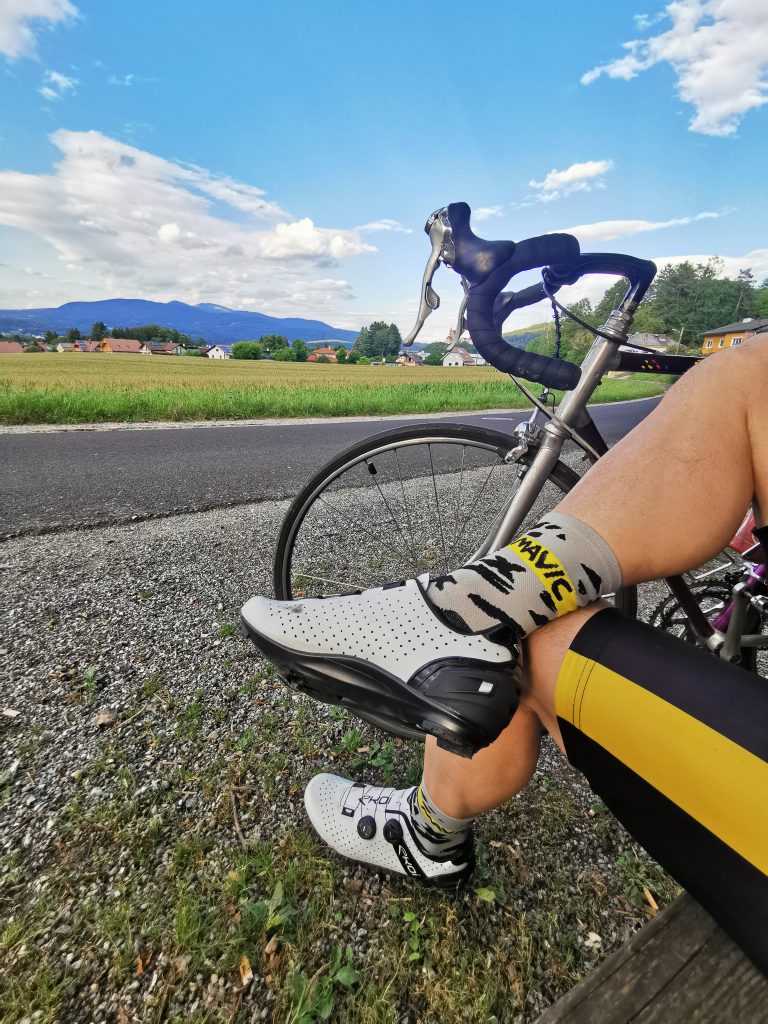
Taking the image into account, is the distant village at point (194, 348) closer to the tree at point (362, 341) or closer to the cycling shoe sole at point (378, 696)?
the tree at point (362, 341)

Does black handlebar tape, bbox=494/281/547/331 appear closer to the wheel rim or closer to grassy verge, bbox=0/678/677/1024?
the wheel rim

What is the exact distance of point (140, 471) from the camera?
13.6 ft

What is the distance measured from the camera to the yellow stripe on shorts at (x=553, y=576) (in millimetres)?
718

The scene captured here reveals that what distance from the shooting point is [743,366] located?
85 cm

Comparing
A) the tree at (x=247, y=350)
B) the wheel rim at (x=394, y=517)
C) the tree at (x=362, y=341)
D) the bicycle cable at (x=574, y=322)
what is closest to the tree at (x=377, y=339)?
the tree at (x=362, y=341)

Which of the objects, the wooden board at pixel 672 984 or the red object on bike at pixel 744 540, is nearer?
the wooden board at pixel 672 984

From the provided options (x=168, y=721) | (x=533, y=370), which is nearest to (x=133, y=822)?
(x=168, y=721)

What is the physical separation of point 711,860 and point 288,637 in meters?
0.60

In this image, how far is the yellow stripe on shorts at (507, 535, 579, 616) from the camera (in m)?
0.72

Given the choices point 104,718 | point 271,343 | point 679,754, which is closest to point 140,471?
point 104,718

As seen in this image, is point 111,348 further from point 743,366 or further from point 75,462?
point 743,366

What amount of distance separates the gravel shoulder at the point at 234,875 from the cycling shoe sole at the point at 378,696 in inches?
18.6

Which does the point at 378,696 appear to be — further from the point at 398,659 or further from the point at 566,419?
the point at 566,419

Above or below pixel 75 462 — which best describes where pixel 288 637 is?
above
